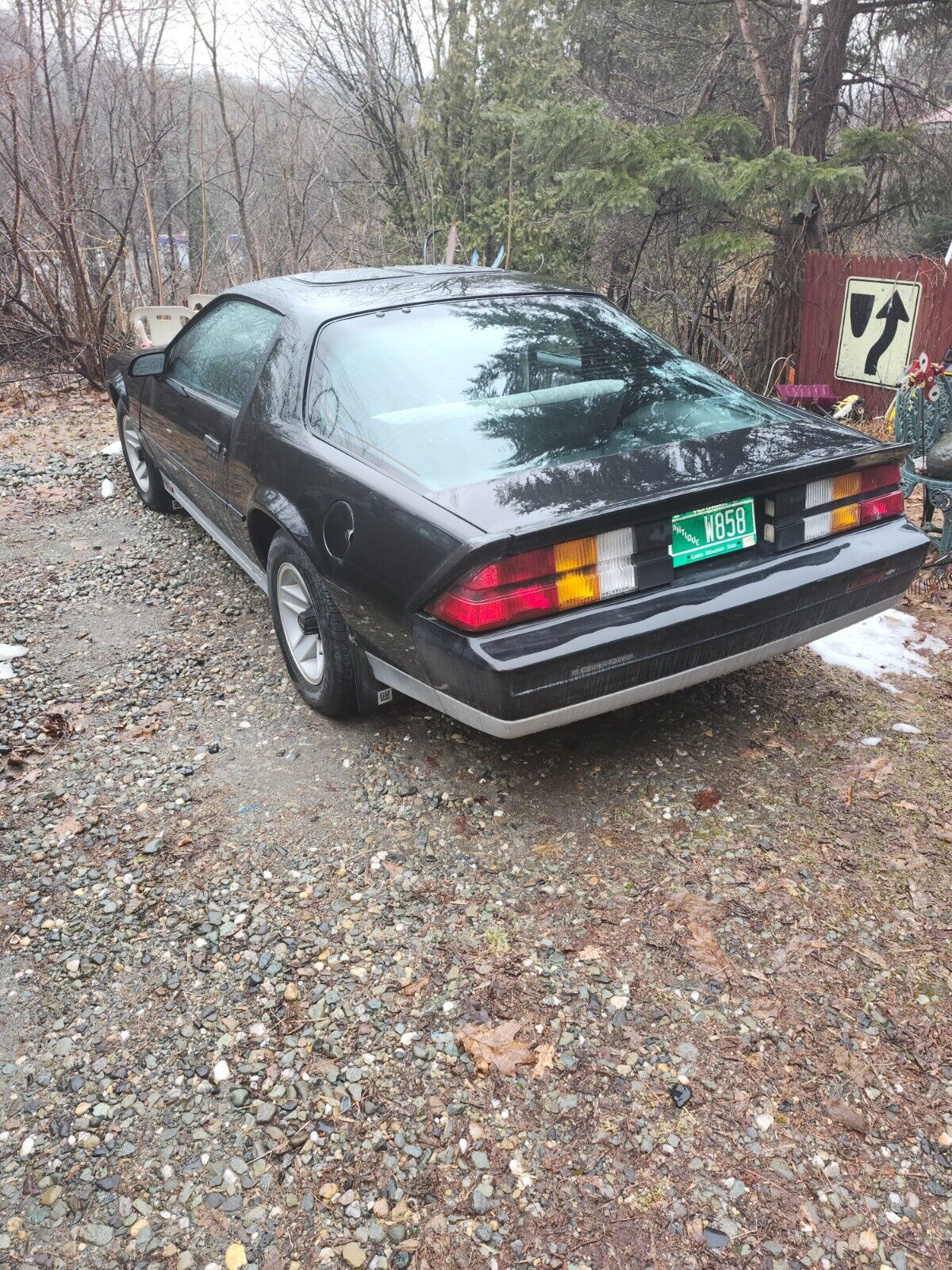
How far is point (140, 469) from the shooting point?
6098 mm

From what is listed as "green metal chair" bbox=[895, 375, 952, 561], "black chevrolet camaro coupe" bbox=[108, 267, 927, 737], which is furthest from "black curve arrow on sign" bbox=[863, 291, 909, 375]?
"black chevrolet camaro coupe" bbox=[108, 267, 927, 737]

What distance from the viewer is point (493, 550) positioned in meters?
2.39

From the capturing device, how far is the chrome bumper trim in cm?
258

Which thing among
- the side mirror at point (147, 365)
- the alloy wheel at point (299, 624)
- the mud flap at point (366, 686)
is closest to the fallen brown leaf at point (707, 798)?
the mud flap at point (366, 686)

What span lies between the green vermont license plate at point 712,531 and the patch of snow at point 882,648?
1.12m

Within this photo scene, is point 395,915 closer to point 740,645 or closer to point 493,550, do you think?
point 493,550

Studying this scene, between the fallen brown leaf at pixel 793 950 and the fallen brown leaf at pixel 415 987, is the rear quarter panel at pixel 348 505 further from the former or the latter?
the fallen brown leaf at pixel 793 950

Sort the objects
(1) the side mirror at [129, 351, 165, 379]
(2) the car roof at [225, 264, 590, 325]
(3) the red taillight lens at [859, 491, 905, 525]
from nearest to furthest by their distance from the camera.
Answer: (3) the red taillight lens at [859, 491, 905, 525]
(2) the car roof at [225, 264, 590, 325]
(1) the side mirror at [129, 351, 165, 379]

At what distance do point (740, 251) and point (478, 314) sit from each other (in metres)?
4.77

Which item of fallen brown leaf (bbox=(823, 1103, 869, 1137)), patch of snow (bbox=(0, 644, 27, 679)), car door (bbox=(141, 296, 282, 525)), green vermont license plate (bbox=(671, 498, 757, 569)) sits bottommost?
fallen brown leaf (bbox=(823, 1103, 869, 1137))

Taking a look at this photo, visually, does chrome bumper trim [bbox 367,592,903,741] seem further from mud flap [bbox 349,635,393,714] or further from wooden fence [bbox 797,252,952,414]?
wooden fence [bbox 797,252,952,414]

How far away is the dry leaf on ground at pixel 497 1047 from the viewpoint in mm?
2119

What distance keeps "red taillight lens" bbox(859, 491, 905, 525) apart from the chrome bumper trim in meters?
0.28

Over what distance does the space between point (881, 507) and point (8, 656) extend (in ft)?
12.5
